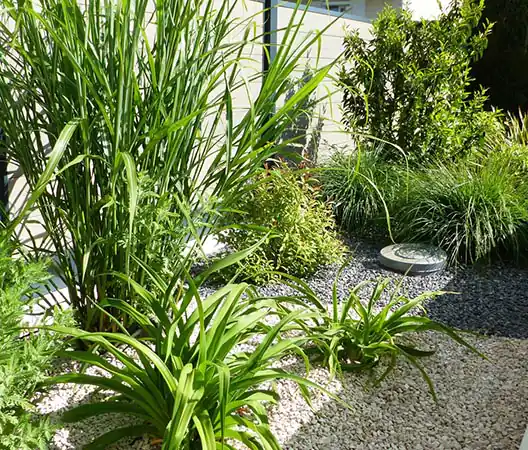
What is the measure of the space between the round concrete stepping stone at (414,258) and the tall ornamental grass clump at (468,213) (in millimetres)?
111

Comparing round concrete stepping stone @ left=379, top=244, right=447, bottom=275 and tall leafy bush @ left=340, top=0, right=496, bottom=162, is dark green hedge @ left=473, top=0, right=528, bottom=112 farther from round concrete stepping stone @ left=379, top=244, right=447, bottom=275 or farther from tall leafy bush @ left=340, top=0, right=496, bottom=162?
round concrete stepping stone @ left=379, top=244, right=447, bottom=275

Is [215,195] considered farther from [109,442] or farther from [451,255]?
[451,255]

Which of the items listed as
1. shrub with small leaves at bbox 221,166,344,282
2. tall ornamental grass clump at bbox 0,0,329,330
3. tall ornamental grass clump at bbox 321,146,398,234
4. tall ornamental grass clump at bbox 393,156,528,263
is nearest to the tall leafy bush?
tall ornamental grass clump at bbox 321,146,398,234

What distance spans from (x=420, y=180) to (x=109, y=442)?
3228 mm

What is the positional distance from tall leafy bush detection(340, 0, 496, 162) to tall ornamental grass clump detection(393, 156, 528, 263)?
695 mm

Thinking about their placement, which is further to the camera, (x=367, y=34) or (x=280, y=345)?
(x=367, y=34)

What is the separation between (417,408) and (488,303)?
1.37 metres

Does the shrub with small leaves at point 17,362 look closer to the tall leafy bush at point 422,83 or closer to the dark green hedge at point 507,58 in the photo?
the tall leafy bush at point 422,83

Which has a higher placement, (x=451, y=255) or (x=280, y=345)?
(x=280, y=345)

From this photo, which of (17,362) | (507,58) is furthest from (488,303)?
(507,58)

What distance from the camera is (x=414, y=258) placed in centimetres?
371

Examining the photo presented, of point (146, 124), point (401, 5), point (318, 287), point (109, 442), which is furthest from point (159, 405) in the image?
point (401, 5)

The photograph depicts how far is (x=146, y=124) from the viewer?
6.38 feet

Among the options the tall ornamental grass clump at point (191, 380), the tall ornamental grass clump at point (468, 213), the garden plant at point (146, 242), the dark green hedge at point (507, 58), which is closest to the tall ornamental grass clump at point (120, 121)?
the garden plant at point (146, 242)
